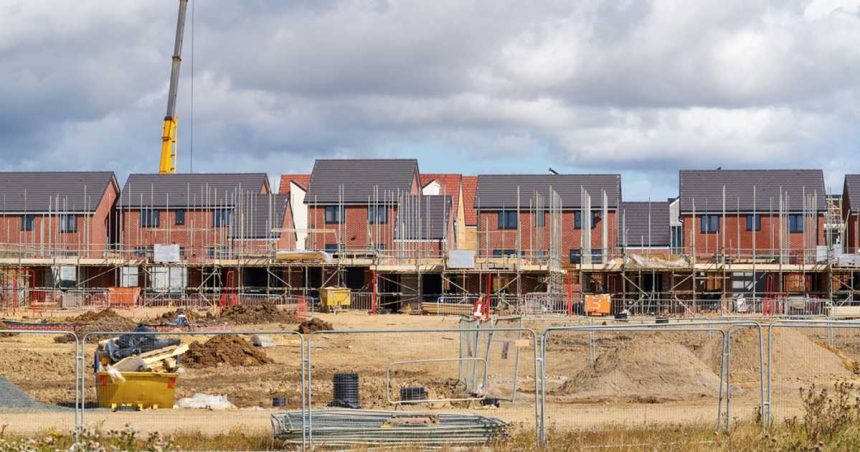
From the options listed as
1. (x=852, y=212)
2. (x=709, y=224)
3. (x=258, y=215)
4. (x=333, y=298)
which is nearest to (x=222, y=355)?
(x=333, y=298)

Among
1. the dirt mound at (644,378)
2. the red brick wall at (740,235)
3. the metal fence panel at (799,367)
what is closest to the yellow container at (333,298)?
the red brick wall at (740,235)

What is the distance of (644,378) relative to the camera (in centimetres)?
2577

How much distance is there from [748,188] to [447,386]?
153 feet

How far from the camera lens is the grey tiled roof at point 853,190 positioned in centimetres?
6800

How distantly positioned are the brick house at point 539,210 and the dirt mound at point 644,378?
40.4 metres

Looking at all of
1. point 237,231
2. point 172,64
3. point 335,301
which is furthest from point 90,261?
point 172,64

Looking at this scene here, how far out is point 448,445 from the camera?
16703mm

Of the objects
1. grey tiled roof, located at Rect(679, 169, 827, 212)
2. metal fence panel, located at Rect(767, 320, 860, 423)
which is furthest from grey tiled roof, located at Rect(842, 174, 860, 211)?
metal fence panel, located at Rect(767, 320, 860, 423)

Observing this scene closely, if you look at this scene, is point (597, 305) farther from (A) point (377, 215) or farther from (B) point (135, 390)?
(B) point (135, 390)

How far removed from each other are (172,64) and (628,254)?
3673cm

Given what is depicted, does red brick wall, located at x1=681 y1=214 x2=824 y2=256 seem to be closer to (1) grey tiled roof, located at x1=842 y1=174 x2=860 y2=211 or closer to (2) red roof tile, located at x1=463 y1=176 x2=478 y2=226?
(1) grey tiled roof, located at x1=842 y1=174 x2=860 y2=211

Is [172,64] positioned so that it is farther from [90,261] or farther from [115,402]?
[115,402]

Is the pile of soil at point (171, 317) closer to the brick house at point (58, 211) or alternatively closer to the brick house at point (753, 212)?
the brick house at point (58, 211)

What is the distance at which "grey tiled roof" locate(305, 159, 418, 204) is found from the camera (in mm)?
71000
